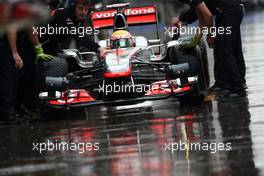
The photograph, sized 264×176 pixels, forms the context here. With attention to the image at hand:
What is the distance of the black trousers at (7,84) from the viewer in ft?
35.3

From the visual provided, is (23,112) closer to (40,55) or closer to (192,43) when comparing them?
(40,55)

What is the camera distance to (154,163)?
7.08 metres

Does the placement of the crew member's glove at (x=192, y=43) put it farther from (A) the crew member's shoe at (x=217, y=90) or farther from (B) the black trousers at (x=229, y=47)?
(A) the crew member's shoe at (x=217, y=90)

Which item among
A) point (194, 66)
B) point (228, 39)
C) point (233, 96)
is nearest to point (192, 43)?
point (194, 66)

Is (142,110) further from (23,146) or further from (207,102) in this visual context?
(23,146)

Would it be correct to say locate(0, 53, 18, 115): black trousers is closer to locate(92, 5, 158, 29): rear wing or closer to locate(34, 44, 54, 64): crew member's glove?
locate(34, 44, 54, 64): crew member's glove

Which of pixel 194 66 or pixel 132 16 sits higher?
pixel 132 16

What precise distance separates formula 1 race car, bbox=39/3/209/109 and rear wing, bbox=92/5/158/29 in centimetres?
83

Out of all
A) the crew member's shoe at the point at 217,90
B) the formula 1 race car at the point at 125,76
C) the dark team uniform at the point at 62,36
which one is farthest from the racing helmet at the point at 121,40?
the crew member's shoe at the point at 217,90

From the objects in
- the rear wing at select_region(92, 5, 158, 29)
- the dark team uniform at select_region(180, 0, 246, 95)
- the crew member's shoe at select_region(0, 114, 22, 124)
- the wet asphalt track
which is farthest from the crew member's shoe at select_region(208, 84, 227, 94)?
the crew member's shoe at select_region(0, 114, 22, 124)

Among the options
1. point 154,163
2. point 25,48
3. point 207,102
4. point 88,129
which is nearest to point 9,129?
point 88,129

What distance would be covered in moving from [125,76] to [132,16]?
299 cm

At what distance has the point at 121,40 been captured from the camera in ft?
37.7

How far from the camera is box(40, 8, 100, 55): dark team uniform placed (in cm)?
1122
